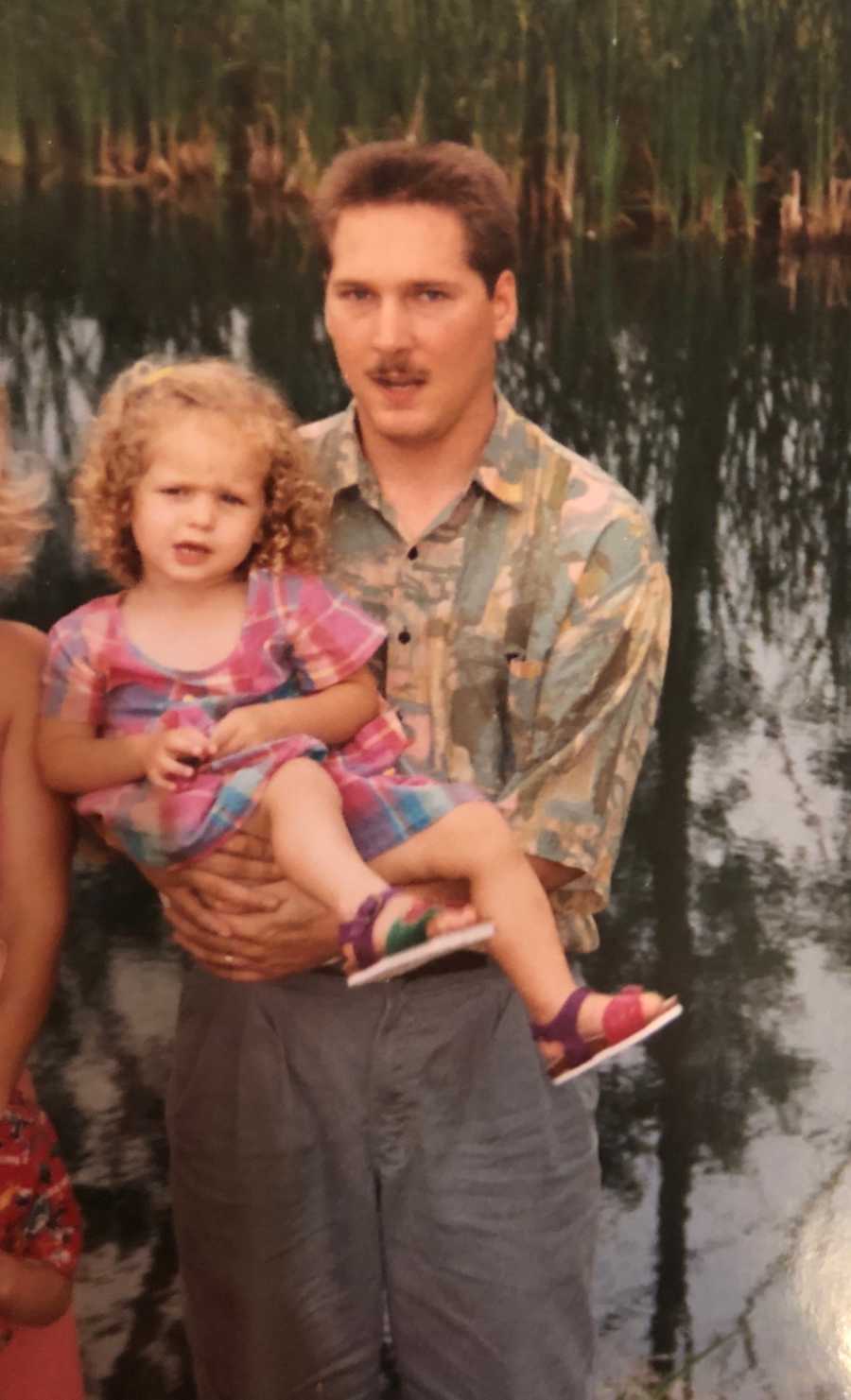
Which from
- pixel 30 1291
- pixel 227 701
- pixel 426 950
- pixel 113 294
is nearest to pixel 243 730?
pixel 227 701

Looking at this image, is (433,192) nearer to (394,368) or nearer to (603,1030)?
(394,368)

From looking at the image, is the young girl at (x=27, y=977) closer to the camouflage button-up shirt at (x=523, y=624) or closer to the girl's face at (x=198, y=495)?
the girl's face at (x=198, y=495)

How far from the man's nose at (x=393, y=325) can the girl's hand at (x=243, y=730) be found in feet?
1.14

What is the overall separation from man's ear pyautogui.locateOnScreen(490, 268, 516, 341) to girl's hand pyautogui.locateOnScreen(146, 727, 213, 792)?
49cm

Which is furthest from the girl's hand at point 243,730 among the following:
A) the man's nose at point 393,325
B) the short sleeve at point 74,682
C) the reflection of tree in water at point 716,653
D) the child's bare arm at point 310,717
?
the reflection of tree in water at point 716,653

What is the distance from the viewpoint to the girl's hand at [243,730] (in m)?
1.45

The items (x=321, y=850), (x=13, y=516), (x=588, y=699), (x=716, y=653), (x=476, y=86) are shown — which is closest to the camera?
(x=321, y=850)

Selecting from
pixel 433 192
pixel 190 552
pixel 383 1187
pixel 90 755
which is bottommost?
pixel 383 1187

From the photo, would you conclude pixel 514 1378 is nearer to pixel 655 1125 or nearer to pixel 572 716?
pixel 655 1125

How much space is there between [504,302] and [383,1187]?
0.86 metres

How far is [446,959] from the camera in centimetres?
164

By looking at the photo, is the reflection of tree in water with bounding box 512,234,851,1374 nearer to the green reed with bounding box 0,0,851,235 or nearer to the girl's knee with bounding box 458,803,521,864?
the green reed with bounding box 0,0,851,235

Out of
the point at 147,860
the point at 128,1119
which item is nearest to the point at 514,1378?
the point at 128,1119

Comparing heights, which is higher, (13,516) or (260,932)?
(13,516)
